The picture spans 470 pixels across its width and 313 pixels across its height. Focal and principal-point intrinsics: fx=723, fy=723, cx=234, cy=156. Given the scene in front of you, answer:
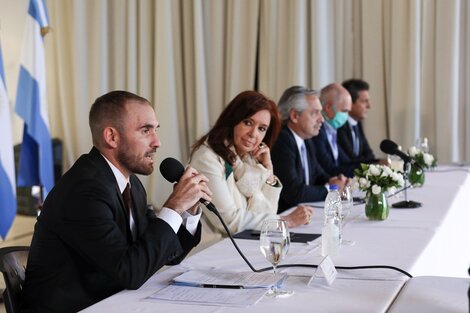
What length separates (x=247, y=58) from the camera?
22.0ft

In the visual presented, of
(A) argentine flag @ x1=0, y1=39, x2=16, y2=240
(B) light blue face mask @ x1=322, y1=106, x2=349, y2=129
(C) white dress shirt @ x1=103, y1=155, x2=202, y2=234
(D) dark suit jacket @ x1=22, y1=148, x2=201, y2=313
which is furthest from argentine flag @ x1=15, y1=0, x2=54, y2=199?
(D) dark suit jacket @ x1=22, y1=148, x2=201, y2=313

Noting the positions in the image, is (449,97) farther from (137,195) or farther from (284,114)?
(137,195)

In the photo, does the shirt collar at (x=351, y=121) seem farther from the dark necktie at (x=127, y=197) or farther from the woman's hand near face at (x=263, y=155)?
the dark necktie at (x=127, y=197)

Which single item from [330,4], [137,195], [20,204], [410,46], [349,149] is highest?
[330,4]

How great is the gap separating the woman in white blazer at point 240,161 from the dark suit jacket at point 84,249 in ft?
3.31

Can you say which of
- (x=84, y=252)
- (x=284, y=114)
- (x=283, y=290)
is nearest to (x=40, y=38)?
(x=284, y=114)

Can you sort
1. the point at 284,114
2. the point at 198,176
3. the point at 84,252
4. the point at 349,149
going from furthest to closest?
the point at 349,149, the point at 284,114, the point at 198,176, the point at 84,252

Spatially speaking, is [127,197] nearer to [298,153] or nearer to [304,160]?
[298,153]

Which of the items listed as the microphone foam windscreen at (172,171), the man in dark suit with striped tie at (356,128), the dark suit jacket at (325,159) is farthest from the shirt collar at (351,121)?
the microphone foam windscreen at (172,171)

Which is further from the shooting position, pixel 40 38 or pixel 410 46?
pixel 410 46

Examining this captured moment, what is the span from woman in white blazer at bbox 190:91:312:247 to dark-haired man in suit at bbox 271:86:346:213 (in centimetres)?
36

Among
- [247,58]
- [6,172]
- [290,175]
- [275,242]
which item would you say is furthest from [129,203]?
[247,58]

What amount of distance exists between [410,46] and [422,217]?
327 cm

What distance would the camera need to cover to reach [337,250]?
7.69 ft
